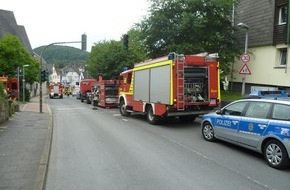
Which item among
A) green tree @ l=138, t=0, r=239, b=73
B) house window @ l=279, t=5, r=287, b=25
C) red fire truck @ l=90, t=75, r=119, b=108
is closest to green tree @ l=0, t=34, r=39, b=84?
red fire truck @ l=90, t=75, r=119, b=108

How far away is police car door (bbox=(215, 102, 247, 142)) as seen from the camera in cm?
991

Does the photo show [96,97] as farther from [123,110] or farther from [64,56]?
[64,56]

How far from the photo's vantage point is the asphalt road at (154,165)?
6883mm

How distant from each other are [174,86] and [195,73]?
1.39m

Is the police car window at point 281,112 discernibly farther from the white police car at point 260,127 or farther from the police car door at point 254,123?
the police car door at point 254,123

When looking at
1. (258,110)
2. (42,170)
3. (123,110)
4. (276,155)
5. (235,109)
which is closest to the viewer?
(42,170)

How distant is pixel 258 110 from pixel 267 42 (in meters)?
15.8

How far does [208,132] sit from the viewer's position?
11.6m

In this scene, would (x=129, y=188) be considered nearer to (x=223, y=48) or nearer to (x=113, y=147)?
(x=113, y=147)

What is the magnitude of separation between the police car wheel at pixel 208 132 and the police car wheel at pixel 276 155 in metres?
2.82

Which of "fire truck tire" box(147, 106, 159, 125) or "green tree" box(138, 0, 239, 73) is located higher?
"green tree" box(138, 0, 239, 73)

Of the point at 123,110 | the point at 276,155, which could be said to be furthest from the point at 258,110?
the point at 123,110

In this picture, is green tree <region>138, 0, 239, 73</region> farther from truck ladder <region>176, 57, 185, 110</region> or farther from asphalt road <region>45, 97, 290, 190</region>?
asphalt road <region>45, 97, 290, 190</region>

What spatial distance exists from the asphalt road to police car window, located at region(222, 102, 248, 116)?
102 cm
